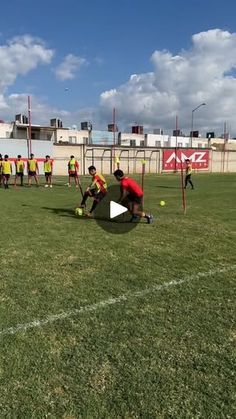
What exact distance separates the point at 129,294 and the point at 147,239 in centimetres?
330

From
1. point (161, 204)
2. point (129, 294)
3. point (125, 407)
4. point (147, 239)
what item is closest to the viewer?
point (125, 407)

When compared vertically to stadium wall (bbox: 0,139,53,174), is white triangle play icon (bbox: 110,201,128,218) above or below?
below

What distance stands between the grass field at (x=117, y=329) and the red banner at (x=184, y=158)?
37384 millimetres

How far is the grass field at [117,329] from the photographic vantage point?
290 cm

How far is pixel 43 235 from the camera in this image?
8391mm

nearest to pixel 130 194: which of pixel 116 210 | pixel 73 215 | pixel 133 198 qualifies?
pixel 133 198

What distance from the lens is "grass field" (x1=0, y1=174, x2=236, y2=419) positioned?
2896 millimetres

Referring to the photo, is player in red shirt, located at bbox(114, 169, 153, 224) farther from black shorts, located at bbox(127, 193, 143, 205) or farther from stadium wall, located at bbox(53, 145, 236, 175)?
stadium wall, located at bbox(53, 145, 236, 175)

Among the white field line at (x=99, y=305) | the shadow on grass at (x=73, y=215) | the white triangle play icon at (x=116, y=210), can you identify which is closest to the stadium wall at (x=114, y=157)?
the shadow on grass at (x=73, y=215)

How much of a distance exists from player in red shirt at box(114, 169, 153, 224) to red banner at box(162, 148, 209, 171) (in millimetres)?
33690

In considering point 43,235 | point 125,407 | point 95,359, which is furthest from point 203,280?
A: point 43,235

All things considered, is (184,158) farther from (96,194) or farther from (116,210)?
(116,210)

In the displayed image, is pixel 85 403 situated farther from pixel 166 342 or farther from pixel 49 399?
pixel 166 342
